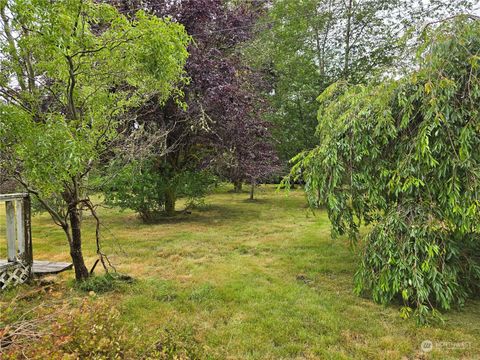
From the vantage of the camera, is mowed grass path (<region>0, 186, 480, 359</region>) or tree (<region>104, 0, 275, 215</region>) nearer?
mowed grass path (<region>0, 186, 480, 359</region>)

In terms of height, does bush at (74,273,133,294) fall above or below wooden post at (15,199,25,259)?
below

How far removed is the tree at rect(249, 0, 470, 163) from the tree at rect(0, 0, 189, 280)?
6821mm

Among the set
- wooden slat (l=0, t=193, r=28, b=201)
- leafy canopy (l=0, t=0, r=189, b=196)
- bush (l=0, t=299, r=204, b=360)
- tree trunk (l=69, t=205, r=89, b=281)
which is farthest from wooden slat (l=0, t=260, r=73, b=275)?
bush (l=0, t=299, r=204, b=360)

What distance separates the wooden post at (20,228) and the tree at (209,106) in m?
3.36

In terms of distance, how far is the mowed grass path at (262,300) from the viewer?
2818mm

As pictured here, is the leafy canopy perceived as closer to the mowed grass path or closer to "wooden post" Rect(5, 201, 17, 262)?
"wooden post" Rect(5, 201, 17, 262)

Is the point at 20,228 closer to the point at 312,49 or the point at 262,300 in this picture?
the point at 262,300

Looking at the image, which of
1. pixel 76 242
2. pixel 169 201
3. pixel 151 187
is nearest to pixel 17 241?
pixel 76 242

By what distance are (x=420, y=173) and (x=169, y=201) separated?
694 cm

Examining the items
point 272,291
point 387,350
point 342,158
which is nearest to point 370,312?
point 387,350

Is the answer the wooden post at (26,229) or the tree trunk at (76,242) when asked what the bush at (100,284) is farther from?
the wooden post at (26,229)

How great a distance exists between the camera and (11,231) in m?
4.19

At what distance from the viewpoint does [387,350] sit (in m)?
2.73

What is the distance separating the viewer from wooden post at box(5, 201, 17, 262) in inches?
163
